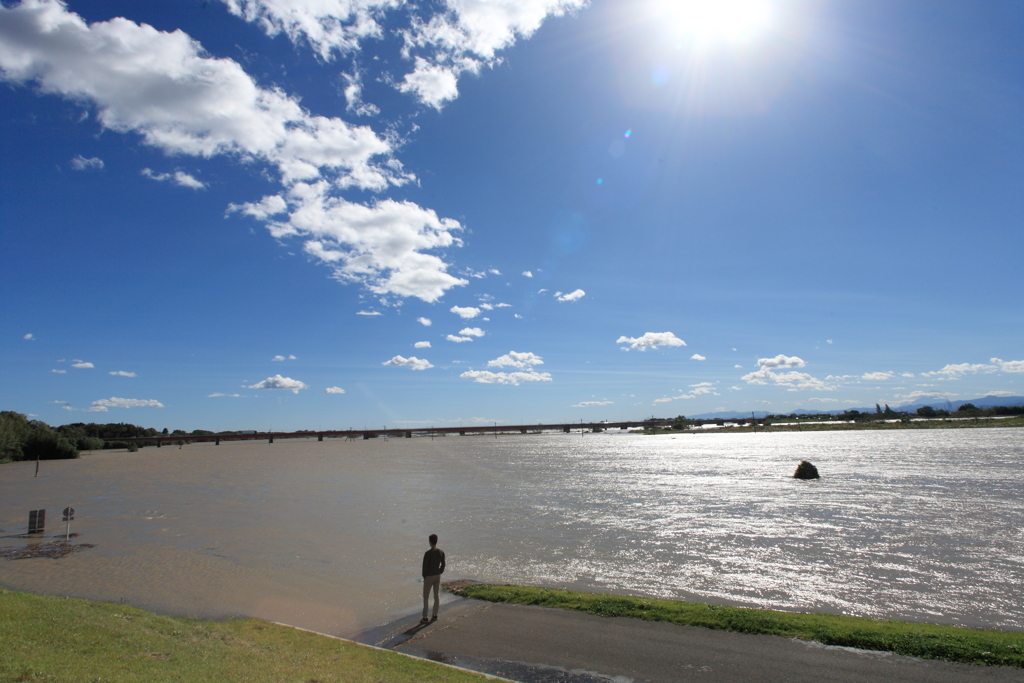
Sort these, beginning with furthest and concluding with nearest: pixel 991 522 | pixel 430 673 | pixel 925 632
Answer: pixel 991 522, pixel 925 632, pixel 430 673

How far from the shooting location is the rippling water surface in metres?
18.1

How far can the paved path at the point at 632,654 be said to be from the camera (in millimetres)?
10344

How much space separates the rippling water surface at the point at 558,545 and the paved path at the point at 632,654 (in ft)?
12.4

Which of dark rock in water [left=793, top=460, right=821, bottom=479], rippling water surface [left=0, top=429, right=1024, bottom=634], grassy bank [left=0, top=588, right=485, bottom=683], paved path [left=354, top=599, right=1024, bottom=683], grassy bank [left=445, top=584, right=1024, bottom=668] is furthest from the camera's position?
dark rock in water [left=793, top=460, right=821, bottom=479]

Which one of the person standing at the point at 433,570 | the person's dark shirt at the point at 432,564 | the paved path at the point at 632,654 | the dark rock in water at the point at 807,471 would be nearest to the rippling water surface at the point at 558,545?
the person standing at the point at 433,570

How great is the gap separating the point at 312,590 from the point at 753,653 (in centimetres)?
1571

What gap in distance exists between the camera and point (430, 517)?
36.2 meters

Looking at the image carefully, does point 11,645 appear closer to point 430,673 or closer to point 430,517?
point 430,673

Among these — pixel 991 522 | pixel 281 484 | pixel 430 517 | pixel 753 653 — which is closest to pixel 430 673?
pixel 753 653

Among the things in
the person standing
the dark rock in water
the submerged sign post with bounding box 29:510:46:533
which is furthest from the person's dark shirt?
the dark rock in water

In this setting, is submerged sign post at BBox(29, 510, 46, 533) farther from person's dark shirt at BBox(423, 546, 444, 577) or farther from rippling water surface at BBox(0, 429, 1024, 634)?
person's dark shirt at BBox(423, 546, 444, 577)

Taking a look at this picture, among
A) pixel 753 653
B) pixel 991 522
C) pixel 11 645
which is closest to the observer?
pixel 11 645

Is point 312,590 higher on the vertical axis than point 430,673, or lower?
lower

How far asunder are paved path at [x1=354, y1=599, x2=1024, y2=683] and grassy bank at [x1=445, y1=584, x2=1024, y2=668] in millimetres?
359
